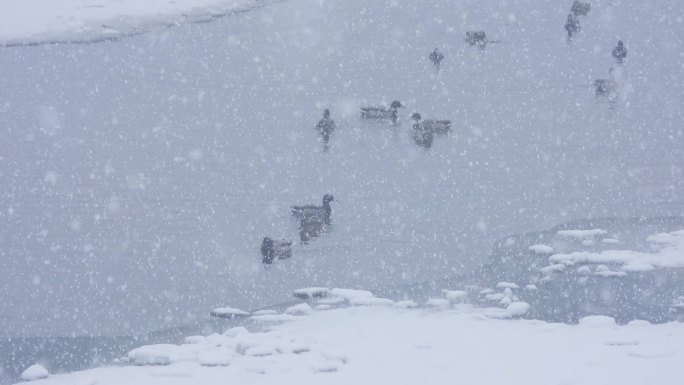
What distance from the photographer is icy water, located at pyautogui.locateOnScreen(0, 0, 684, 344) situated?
801 cm

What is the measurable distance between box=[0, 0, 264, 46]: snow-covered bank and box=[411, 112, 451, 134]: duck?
346 inches

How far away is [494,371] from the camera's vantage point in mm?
5656

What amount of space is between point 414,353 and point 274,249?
2.51 meters

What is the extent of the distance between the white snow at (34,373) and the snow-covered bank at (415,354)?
3.8 inches

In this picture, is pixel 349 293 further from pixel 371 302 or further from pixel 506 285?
pixel 506 285

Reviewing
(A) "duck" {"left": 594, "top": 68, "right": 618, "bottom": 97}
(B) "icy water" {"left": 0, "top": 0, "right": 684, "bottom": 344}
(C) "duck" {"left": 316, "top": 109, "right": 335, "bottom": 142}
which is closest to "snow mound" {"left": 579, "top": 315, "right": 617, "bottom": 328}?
(B) "icy water" {"left": 0, "top": 0, "right": 684, "bottom": 344}

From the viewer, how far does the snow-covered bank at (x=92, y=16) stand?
19.0 meters

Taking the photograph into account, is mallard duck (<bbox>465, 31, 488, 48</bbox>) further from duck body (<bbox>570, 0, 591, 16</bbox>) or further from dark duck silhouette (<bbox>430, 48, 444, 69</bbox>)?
duck body (<bbox>570, 0, 591, 16</bbox>)

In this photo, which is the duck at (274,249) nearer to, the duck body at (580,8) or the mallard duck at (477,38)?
the mallard duck at (477,38)

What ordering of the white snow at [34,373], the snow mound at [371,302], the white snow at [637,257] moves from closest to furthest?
the white snow at [34,373] < the snow mound at [371,302] < the white snow at [637,257]

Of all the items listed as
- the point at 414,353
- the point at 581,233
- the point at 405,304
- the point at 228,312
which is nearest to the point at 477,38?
the point at 581,233

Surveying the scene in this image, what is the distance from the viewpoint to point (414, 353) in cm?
610

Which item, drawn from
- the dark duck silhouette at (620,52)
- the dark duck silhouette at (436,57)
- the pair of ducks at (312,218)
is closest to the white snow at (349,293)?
the pair of ducks at (312,218)

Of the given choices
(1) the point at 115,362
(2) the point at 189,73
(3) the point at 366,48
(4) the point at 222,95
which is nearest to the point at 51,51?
(2) the point at 189,73
